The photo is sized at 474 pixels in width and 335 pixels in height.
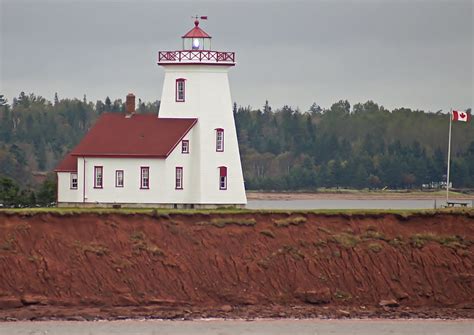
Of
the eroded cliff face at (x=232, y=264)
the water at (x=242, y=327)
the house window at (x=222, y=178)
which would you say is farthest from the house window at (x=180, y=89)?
the water at (x=242, y=327)

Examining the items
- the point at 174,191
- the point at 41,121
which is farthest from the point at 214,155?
the point at 41,121

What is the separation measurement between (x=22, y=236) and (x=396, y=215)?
1204cm

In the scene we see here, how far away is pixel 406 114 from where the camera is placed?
125500mm

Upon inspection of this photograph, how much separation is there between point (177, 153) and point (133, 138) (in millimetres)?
1841

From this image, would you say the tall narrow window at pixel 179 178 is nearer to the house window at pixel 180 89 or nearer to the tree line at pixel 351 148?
the house window at pixel 180 89

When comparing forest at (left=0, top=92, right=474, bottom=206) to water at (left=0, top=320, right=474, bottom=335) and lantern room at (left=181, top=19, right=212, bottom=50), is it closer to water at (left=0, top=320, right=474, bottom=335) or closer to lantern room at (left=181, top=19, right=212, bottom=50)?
lantern room at (left=181, top=19, right=212, bottom=50)

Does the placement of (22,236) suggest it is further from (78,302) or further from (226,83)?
(226,83)

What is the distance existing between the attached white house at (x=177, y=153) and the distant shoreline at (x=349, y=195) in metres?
24.7

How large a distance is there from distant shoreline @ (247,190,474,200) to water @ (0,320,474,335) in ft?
124

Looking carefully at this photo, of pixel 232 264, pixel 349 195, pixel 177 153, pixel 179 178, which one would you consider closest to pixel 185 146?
pixel 177 153

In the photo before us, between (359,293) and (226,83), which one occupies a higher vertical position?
(226,83)

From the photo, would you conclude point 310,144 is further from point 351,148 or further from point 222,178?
point 222,178

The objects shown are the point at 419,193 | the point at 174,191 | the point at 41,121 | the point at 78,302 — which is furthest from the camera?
the point at 41,121

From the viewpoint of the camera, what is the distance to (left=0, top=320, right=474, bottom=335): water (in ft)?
161
